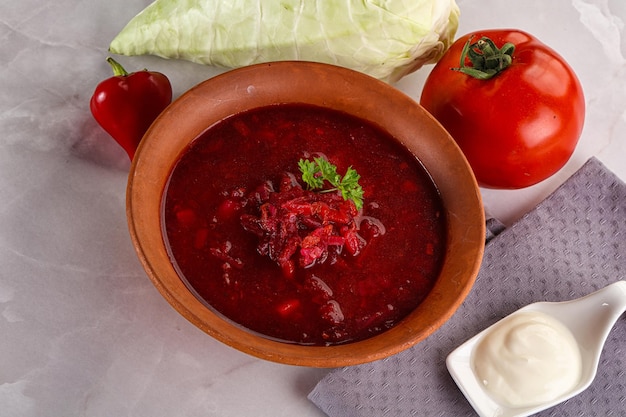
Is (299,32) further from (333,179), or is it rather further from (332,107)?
(333,179)

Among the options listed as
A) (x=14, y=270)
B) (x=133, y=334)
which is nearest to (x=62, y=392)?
(x=133, y=334)

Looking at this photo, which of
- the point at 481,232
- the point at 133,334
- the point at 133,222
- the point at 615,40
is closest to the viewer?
the point at 133,222

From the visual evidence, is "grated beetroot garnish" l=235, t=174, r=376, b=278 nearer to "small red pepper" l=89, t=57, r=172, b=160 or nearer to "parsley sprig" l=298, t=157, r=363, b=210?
"parsley sprig" l=298, t=157, r=363, b=210

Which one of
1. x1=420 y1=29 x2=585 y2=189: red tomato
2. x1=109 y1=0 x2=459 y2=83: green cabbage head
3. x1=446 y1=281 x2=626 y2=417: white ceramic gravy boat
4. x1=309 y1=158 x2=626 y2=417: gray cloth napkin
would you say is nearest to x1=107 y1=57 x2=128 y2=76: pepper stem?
x1=109 y1=0 x2=459 y2=83: green cabbage head

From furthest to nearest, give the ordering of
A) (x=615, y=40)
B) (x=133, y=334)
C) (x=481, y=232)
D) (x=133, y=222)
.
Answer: (x=615, y=40) → (x=133, y=334) → (x=481, y=232) → (x=133, y=222)

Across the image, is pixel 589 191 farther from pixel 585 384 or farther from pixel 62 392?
pixel 62 392

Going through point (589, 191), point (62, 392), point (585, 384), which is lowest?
point (62, 392)

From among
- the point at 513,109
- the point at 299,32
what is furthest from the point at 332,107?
the point at 513,109
